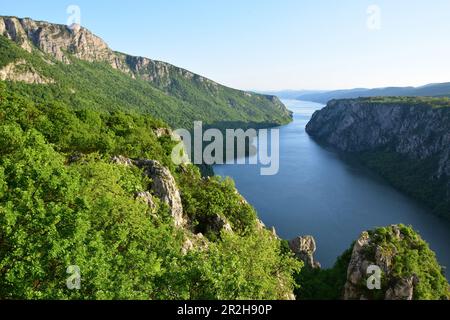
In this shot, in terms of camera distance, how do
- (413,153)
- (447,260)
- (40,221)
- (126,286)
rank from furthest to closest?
(413,153), (447,260), (40,221), (126,286)

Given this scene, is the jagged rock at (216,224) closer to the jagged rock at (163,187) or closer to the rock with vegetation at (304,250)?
the jagged rock at (163,187)

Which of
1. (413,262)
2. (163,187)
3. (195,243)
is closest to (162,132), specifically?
(163,187)

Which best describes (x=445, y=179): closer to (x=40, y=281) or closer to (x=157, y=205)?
(x=157, y=205)

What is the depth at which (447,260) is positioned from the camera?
3728 inches

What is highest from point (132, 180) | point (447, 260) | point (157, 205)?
point (132, 180)

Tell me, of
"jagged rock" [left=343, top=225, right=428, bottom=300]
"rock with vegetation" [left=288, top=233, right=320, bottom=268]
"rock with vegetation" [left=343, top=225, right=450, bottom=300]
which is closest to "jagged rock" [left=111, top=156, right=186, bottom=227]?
"jagged rock" [left=343, top=225, right=428, bottom=300]

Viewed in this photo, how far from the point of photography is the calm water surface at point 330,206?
105 metres

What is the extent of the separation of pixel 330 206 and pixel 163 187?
9763cm

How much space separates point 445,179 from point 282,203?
7671 centimetres

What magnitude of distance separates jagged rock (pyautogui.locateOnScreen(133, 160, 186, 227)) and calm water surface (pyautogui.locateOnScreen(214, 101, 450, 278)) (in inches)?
2203

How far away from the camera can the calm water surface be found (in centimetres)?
10538

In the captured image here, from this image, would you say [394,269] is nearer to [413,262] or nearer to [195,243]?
[413,262]
